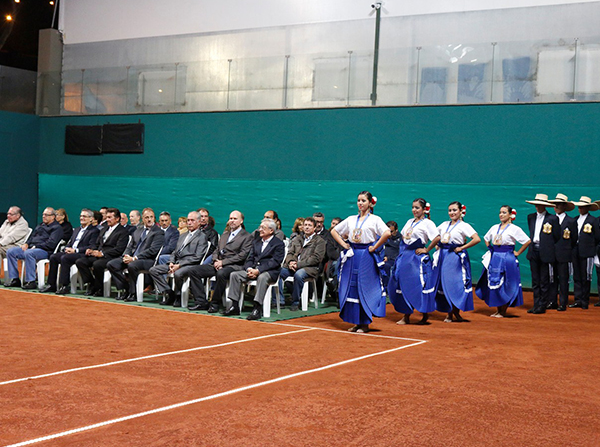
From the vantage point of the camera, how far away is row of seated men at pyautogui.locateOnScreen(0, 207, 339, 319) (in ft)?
32.1

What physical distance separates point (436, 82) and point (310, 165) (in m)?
3.26

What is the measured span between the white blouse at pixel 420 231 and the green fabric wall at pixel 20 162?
12.7 metres

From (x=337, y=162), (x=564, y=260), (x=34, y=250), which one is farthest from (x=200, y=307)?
(x=337, y=162)

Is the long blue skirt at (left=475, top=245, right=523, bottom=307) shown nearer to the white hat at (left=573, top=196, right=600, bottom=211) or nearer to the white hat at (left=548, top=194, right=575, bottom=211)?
the white hat at (left=548, top=194, right=575, bottom=211)

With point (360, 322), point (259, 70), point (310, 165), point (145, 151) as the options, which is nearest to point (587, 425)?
point (360, 322)

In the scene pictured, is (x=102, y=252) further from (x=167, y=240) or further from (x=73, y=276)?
(x=167, y=240)

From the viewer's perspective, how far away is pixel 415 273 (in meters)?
9.20

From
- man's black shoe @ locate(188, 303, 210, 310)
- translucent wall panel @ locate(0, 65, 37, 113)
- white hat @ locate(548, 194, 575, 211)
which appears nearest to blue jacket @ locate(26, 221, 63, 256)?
man's black shoe @ locate(188, 303, 210, 310)

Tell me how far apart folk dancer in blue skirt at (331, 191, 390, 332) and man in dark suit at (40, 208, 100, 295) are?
4.98m

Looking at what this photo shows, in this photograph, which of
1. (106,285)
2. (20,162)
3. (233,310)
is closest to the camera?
(233,310)

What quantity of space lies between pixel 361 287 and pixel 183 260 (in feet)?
10.5

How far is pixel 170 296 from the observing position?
10.6 meters

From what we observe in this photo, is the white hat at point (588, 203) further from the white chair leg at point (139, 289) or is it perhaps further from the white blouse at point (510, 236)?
the white chair leg at point (139, 289)

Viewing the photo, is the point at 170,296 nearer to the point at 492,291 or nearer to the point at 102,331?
the point at 102,331
